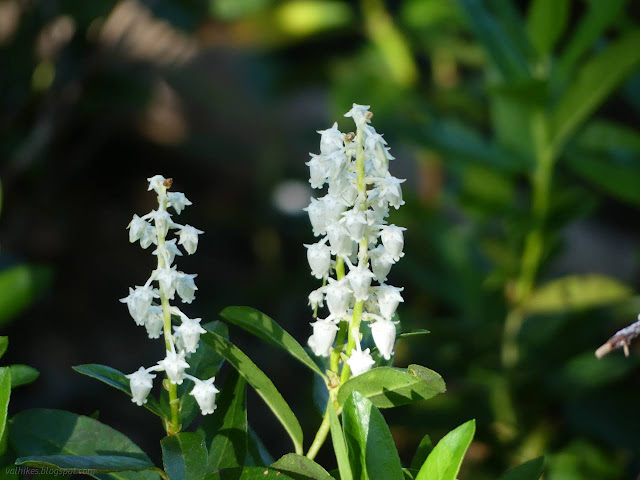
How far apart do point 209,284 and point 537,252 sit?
1.80 meters

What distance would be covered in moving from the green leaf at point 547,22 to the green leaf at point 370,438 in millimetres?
1051

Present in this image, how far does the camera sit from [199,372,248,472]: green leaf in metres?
0.68

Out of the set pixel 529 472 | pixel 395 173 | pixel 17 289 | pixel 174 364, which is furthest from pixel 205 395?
pixel 395 173

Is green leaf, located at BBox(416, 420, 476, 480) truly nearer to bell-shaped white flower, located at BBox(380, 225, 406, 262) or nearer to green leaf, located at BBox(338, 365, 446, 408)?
green leaf, located at BBox(338, 365, 446, 408)

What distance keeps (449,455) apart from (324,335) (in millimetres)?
129

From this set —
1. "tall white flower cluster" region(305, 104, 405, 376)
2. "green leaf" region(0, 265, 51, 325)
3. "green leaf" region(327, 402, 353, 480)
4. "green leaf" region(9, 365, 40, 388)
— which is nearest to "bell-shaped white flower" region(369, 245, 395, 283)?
"tall white flower cluster" region(305, 104, 405, 376)

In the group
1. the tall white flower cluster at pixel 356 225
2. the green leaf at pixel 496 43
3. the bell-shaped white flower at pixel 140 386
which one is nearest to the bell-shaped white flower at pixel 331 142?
the tall white flower cluster at pixel 356 225

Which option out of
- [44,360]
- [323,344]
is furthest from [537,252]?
[44,360]

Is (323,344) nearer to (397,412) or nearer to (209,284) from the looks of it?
(397,412)

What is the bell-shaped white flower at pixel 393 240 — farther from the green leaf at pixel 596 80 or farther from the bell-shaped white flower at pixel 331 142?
the green leaf at pixel 596 80

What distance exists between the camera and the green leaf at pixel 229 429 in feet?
2.24

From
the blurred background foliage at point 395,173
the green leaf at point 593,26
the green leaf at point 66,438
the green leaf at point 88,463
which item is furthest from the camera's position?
the blurred background foliage at point 395,173

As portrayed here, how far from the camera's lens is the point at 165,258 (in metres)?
0.59

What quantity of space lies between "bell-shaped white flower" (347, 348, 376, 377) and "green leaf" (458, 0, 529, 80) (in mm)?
905
